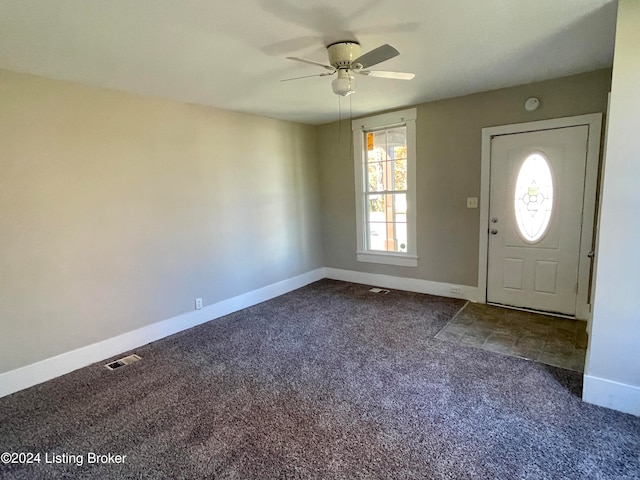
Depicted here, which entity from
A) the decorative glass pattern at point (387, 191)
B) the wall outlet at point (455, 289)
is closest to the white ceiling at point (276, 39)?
the decorative glass pattern at point (387, 191)

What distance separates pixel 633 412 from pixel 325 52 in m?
3.13

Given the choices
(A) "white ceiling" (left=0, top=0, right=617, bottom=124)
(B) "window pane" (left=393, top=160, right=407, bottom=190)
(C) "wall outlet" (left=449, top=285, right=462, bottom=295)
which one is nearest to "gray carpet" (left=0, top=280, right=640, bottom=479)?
(C) "wall outlet" (left=449, top=285, right=462, bottom=295)

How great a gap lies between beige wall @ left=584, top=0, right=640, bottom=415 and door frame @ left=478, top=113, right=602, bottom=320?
150 cm

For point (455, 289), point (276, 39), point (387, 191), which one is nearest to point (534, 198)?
point (455, 289)

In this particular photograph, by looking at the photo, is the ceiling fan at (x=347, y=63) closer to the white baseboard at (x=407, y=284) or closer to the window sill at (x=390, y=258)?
the window sill at (x=390, y=258)

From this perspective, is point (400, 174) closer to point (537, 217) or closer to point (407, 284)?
point (407, 284)

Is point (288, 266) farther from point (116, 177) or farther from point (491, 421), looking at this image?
point (491, 421)

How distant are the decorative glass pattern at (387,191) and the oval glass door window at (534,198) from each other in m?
1.38

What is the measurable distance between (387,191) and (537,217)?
185 cm

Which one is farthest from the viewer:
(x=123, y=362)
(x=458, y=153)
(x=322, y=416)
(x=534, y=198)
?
(x=458, y=153)

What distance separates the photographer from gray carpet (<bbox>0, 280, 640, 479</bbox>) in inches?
68.4

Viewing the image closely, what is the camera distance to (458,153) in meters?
3.94

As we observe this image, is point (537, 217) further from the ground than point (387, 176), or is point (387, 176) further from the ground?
point (387, 176)

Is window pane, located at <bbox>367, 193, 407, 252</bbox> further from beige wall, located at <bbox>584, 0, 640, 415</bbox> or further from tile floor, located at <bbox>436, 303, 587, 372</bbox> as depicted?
beige wall, located at <bbox>584, 0, 640, 415</bbox>
